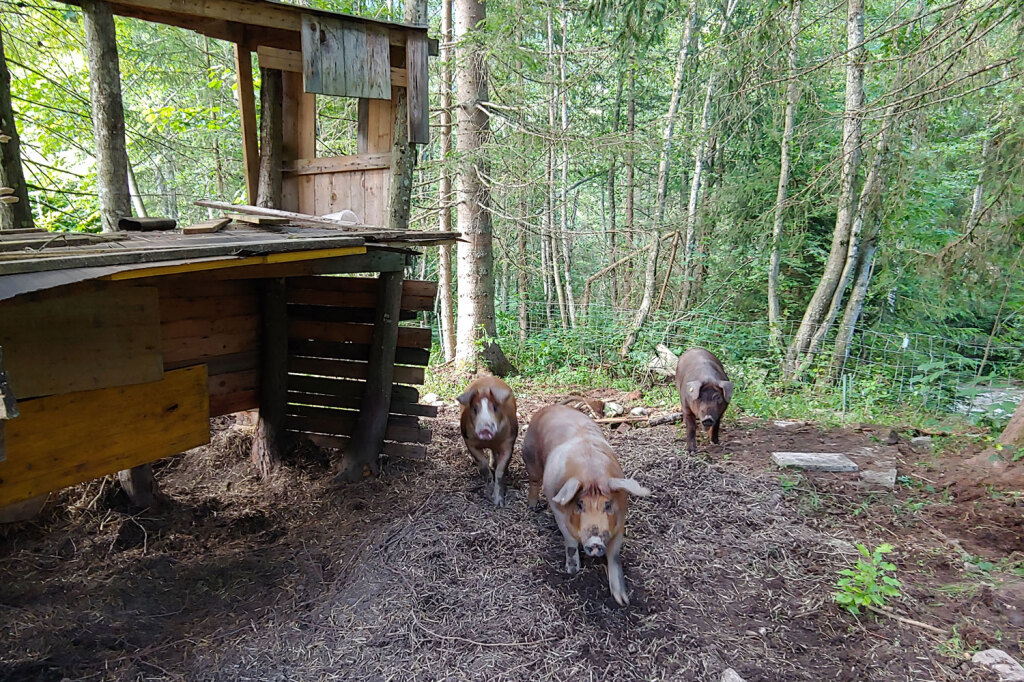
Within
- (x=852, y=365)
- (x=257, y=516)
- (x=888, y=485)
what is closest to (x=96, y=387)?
(x=257, y=516)

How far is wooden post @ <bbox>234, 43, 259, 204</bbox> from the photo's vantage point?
557 cm

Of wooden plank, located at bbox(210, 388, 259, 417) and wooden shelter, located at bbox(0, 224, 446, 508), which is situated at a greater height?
wooden shelter, located at bbox(0, 224, 446, 508)

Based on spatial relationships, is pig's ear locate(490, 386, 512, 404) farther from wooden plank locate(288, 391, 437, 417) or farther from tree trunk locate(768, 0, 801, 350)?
tree trunk locate(768, 0, 801, 350)

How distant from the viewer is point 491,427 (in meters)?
4.86

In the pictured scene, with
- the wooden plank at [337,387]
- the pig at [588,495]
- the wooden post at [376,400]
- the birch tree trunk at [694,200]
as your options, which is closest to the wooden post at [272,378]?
the wooden plank at [337,387]

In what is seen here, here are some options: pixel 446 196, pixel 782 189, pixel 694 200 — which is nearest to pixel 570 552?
pixel 446 196

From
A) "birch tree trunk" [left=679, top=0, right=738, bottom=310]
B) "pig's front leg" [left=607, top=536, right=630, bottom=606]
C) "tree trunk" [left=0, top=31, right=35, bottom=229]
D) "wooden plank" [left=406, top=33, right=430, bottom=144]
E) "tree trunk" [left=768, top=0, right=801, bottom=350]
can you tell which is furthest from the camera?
"birch tree trunk" [left=679, top=0, right=738, bottom=310]

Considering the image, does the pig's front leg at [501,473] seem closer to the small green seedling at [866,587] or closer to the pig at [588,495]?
the pig at [588,495]

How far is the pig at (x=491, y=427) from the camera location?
495 centimetres

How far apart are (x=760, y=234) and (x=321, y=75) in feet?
31.5

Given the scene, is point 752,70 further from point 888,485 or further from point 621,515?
point 621,515

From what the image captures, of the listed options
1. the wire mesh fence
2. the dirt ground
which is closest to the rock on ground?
the dirt ground

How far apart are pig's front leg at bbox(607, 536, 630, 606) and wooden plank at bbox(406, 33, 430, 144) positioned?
3827 millimetres

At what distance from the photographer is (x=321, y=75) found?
512 centimetres
